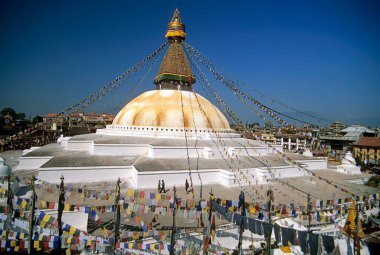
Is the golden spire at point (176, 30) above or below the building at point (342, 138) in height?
above

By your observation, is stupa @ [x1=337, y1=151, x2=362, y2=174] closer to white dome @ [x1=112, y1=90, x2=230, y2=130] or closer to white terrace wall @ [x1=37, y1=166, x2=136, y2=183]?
white dome @ [x1=112, y1=90, x2=230, y2=130]

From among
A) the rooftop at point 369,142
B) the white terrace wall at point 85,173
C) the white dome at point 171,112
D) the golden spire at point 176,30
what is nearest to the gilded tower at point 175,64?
the golden spire at point 176,30

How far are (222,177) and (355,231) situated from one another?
590 cm

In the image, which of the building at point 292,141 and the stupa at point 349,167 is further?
the building at point 292,141

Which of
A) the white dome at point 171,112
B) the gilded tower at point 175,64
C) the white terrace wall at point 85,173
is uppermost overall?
the gilded tower at point 175,64

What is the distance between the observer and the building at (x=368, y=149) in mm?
23638

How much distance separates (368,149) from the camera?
81.2 ft

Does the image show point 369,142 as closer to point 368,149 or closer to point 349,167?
point 368,149

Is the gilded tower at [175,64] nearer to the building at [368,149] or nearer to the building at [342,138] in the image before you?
the building at [368,149]

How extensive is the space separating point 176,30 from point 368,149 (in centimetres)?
2225

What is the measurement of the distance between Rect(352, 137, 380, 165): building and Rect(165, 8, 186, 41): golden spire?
765 inches

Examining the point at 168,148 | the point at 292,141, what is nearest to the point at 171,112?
the point at 168,148

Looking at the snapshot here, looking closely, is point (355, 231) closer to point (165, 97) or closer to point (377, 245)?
point (377, 245)

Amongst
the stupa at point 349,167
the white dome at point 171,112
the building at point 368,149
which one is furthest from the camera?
the building at point 368,149
